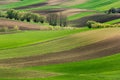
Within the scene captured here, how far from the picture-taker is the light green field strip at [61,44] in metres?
53.7

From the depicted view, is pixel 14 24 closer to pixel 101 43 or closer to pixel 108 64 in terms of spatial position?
pixel 101 43

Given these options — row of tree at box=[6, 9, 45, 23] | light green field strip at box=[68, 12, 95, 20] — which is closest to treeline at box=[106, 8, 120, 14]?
light green field strip at box=[68, 12, 95, 20]

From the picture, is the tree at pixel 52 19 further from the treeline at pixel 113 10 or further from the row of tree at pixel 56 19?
the treeline at pixel 113 10

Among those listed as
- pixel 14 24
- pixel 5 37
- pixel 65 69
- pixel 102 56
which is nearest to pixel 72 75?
pixel 65 69

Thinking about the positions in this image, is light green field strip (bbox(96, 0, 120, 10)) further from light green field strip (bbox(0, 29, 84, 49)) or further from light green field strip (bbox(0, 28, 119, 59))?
light green field strip (bbox(0, 28, 119, 59))

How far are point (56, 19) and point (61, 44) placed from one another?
2334 inches

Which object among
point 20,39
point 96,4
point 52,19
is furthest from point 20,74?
point 96,4

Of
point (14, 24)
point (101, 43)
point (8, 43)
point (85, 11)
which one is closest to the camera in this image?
point (101, 43)

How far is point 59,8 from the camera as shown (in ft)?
445

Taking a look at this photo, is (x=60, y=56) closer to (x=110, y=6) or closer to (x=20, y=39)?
(x=20, y=39)

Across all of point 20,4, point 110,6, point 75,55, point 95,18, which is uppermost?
point 75,55

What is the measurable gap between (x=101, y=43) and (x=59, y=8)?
79.7m

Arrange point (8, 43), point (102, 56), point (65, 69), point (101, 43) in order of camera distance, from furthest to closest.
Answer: point (8, 43) → point (101, 43) → point (102, 56) → point (65, 69)

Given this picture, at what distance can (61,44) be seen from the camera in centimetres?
6012
